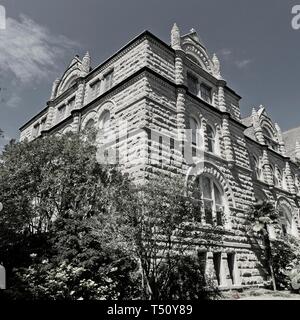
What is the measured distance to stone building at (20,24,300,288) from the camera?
1511 centimetres

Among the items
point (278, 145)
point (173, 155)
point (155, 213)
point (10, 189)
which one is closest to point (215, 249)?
point (173, 155)

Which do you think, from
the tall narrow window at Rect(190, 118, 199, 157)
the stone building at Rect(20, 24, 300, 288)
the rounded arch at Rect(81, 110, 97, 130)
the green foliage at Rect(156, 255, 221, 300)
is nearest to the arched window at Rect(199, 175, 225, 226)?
the stone building at Rect(20, 24, 300, 288)

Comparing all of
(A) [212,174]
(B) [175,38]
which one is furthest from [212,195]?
(B) [175,38]

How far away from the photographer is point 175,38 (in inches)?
790

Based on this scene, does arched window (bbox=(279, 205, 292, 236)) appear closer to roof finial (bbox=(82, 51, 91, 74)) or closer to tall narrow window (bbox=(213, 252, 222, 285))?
tall narrow window (bbox=(213, 252, 222, 285))

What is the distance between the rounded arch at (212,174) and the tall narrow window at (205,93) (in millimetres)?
5998

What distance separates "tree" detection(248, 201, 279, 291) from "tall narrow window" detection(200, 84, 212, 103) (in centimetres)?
858

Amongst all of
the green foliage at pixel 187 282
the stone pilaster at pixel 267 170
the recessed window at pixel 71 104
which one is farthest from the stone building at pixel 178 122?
the stone pilaster at pixel 267 170

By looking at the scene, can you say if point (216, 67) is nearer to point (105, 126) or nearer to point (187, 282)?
point (105, 126)

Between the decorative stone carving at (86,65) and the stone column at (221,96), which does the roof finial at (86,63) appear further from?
the stone column at (221,96)

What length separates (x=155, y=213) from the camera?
1015cm

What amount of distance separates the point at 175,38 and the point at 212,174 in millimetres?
10285
